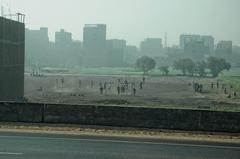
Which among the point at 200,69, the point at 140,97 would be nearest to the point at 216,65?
the point at 200,69

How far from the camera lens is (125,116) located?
19141mm

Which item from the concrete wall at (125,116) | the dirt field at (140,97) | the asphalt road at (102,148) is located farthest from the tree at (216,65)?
the asphalt road at (102,148)

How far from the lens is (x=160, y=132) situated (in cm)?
1825

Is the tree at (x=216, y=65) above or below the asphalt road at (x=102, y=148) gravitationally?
above

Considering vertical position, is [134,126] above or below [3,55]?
below

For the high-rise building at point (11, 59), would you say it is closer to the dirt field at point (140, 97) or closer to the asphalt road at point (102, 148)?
the dirt field at point (140, 97)

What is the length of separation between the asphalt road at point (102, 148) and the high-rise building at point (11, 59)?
67.8 ft

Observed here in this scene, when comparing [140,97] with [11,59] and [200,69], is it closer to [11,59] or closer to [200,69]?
[11,59]

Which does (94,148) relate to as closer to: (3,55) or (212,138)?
(212,138)

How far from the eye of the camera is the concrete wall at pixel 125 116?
60.8ft

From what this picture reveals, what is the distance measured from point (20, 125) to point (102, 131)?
137 inches

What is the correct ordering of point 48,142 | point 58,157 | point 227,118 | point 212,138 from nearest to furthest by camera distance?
point 58,157, point 48,142, point 212,138, point 227,118

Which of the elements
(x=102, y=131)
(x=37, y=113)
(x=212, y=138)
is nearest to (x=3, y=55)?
(x=37, y=113)

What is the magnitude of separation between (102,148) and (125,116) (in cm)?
480
